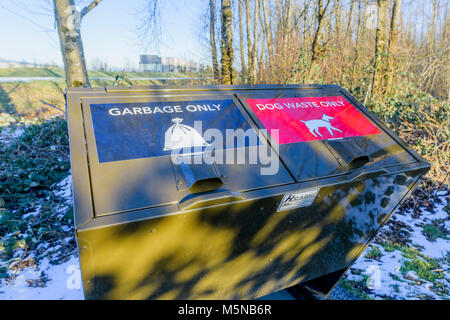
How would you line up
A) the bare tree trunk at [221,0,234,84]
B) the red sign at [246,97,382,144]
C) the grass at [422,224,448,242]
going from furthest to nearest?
the bare tree trunk at [221,0,234,84] → the grass at [422,224,448,242] → the red sign at [246,97,382,144]

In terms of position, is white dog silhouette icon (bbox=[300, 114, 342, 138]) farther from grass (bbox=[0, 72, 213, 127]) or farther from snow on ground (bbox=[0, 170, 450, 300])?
grass (bbox=[0, 72, 213, 127])

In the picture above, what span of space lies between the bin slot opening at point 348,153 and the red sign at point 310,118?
7cm

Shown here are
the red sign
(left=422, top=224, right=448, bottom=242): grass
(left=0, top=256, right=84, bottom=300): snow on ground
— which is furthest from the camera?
(left=422, top=224, right=448, bottom=242): grass

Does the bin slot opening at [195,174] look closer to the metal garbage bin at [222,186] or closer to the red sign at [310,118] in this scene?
the metal garbage bin at [222,186]

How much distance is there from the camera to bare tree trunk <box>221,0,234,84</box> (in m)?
5.50

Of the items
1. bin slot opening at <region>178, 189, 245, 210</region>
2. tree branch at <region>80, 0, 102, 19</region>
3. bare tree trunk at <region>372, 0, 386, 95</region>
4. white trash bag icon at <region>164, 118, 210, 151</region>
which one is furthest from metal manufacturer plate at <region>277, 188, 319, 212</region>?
tree branch at <region>80, 0, 102, 19</region>

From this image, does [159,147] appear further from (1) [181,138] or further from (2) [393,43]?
(2) [393,43]

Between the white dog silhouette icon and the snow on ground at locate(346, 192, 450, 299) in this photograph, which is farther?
the snow on ground at locate(346, 192, 450, 299)

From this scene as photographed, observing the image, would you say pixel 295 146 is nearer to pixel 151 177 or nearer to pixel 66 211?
pixel 151 177

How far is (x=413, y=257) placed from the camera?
3146mm

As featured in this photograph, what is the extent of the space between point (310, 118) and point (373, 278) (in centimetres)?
191

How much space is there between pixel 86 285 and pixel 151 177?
1.86ft

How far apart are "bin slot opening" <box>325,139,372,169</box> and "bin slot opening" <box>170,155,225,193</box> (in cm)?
86
